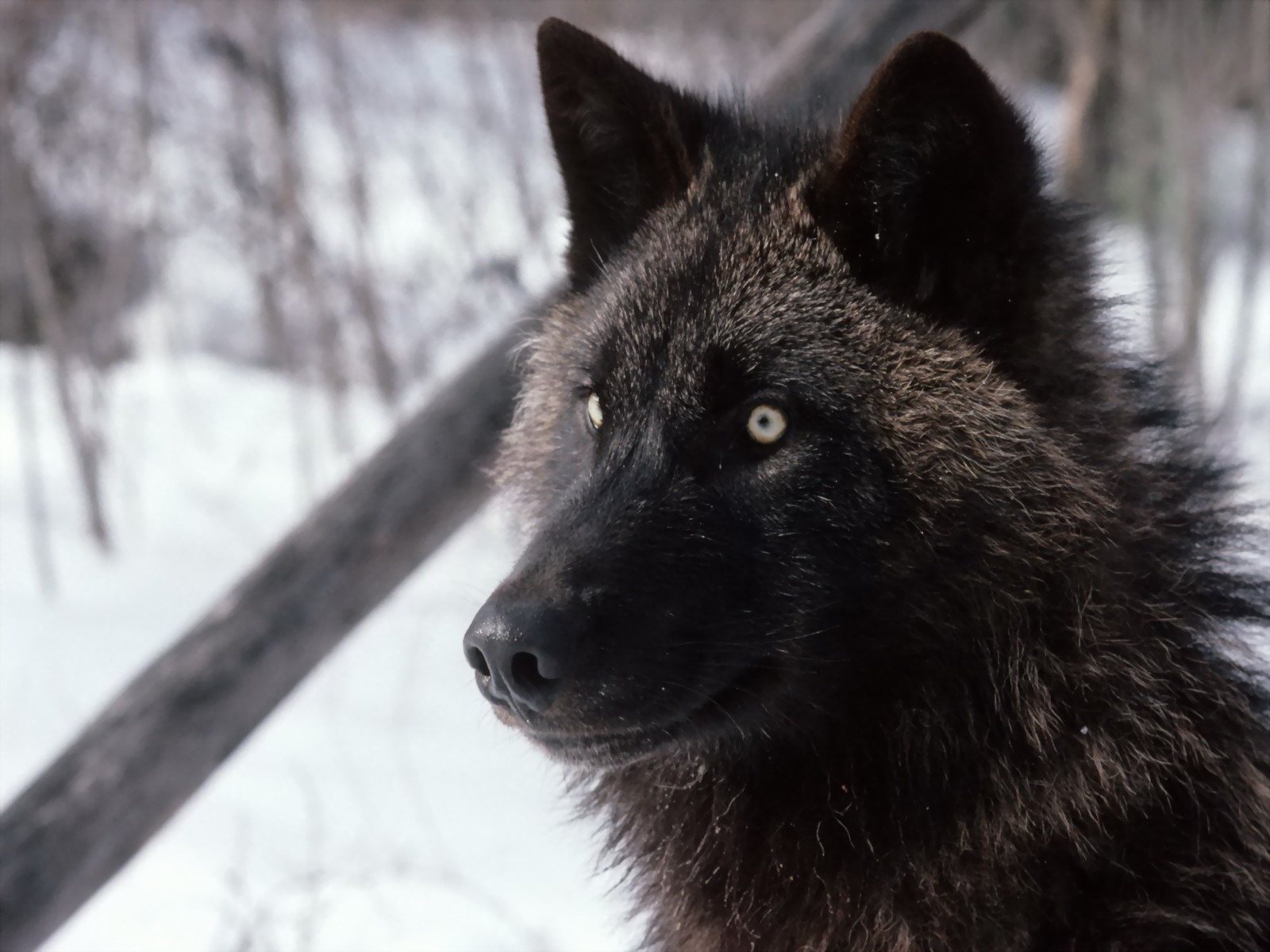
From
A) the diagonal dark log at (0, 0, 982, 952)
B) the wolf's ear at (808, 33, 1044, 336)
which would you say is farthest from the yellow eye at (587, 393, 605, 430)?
the diagonal dark log at (0, 0, 982, 952)

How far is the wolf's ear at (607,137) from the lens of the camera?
2.78 metres

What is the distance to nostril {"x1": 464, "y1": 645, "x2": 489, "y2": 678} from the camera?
2.07 meters

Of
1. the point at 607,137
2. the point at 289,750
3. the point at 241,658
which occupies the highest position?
the point at 607,137

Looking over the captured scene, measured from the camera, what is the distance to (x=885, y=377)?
2.35 metres

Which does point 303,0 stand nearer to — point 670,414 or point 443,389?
point 443,389

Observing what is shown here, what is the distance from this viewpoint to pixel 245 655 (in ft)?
10.8

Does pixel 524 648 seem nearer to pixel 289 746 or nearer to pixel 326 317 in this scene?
pixel 289 746

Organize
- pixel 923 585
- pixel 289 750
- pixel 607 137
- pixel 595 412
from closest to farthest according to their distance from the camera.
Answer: pixel 923 585 < pixel 595 412 < pixel 607 137 < pixel 289 750

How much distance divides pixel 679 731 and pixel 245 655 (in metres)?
1.54

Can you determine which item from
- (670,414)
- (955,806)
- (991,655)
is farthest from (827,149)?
(955,806)

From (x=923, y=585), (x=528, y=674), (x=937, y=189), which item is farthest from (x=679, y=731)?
(x=937, y=189)

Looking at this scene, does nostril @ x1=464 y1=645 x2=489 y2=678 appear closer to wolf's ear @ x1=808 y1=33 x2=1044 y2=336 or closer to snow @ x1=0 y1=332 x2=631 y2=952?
snow @ x1=0 y1=332 x2=631 y2=952

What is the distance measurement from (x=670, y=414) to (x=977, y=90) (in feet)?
2.69

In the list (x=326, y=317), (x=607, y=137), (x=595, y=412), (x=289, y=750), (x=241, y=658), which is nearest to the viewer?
(x=595, y=412)
